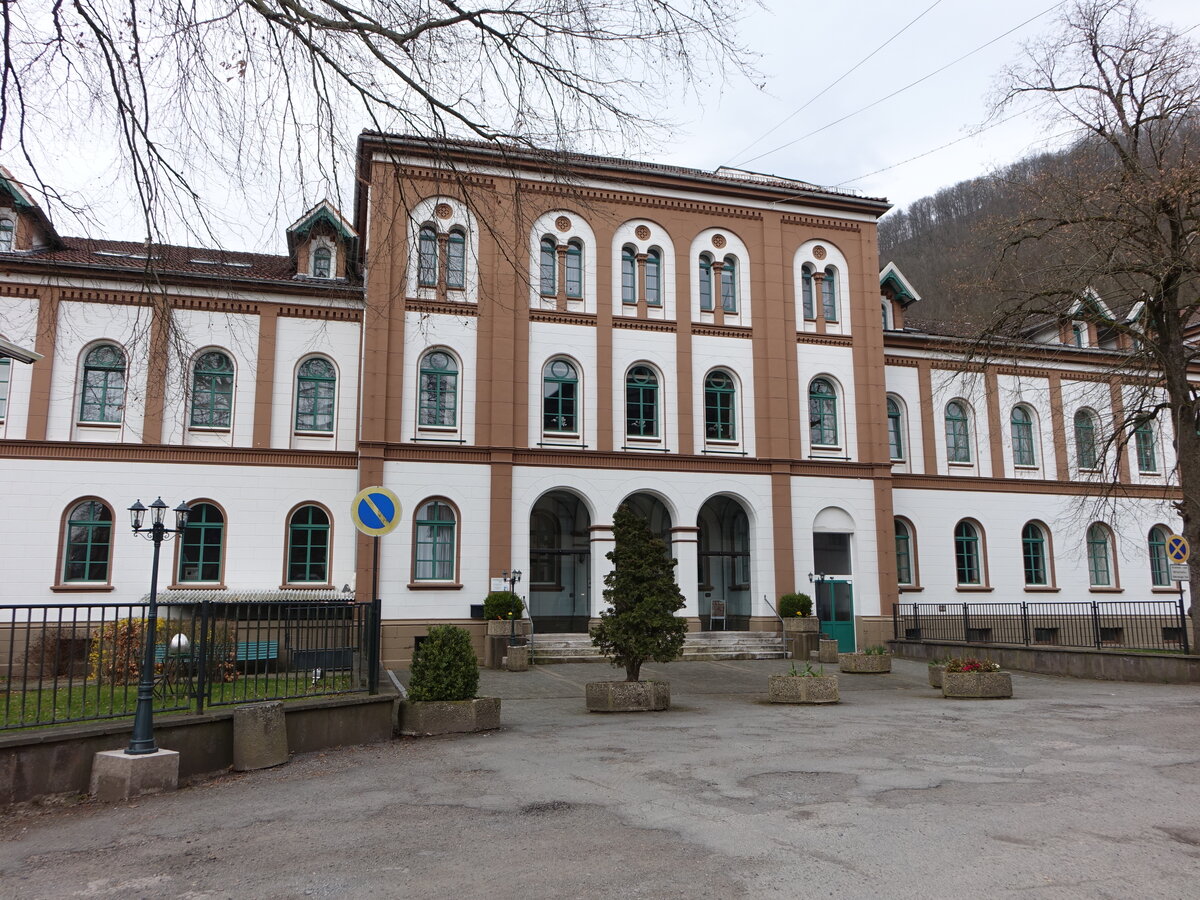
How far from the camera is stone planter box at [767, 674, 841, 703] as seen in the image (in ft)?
49.8

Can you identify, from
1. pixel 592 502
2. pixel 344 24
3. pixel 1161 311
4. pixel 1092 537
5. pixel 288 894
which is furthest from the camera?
pixel 1092 537

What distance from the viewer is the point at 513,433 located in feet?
83.6

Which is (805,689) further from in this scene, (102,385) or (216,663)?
(102,385)

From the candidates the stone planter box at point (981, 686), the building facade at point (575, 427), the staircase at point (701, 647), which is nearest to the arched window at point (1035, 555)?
the building facade at point (575, 427)

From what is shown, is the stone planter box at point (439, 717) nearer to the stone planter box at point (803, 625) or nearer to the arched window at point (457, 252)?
the stone planter box at point (803, 625)

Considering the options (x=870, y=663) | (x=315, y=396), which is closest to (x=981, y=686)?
(x=870, y=663)

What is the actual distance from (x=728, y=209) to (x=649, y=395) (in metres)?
6.67

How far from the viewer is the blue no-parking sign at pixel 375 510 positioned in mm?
11250

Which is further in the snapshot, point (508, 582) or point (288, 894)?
point (508, 582)

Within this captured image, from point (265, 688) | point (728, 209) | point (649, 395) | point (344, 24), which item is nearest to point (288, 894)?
point (265, 688)

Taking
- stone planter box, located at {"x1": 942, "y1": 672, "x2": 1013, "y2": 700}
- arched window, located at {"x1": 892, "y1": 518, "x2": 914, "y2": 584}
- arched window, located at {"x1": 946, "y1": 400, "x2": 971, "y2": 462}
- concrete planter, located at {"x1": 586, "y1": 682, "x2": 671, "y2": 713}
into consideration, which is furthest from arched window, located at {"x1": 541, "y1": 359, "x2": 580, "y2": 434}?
arched window, located at {"x1": 946, "y1": 400, "x2": 971, "y2": 462}

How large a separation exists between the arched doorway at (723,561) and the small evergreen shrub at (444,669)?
17801 millimetres

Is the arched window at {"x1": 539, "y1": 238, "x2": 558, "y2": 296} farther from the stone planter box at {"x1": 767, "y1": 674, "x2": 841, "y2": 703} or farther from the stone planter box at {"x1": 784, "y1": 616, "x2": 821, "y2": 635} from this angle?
the stone planter box at {"x1": 767, "y1": 674, "x2": 841, "y2": 703}

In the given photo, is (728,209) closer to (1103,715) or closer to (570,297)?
(570,297)
